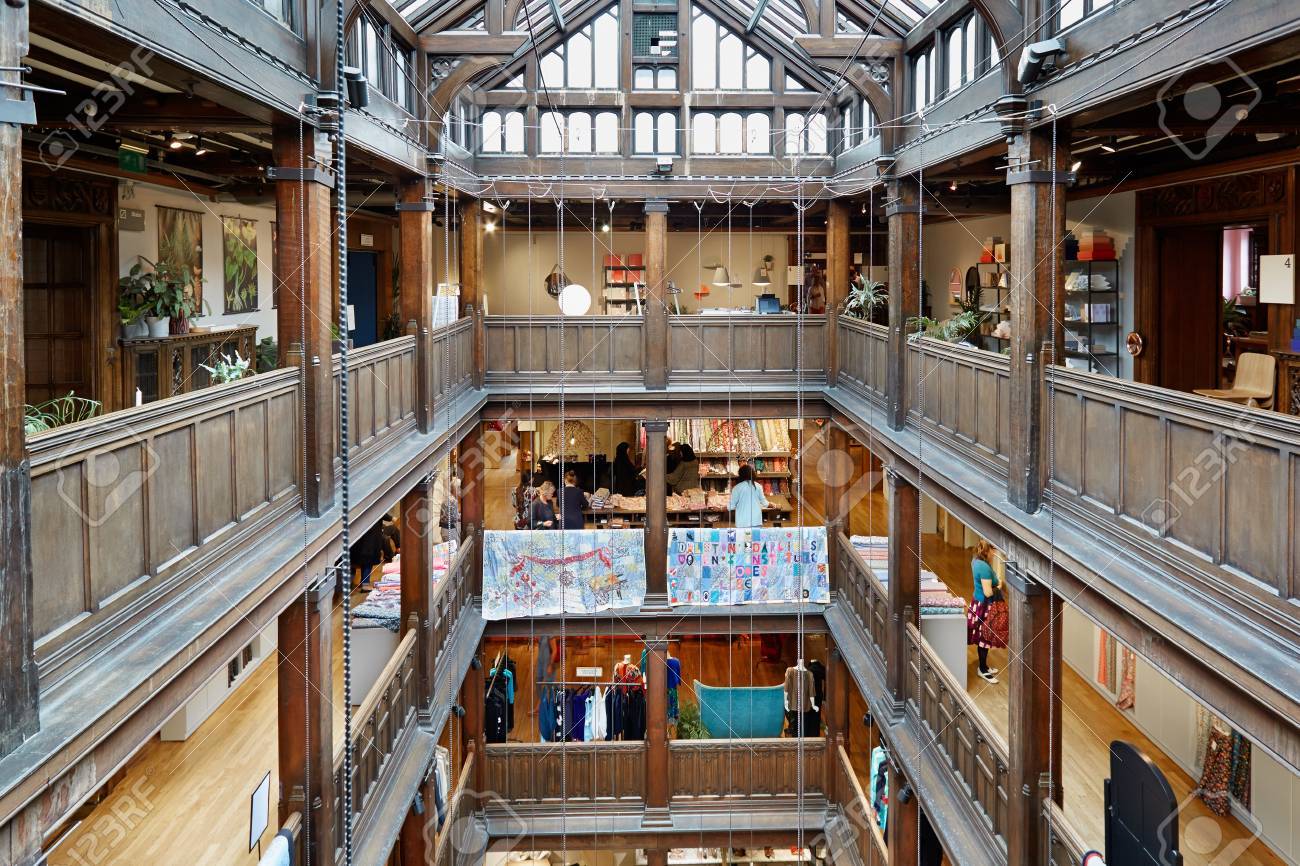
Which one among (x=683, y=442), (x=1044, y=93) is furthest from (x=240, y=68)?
(x=683, y=442)

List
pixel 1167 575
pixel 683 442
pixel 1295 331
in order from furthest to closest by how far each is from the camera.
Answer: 1. pixel 683 442
2. pixel 1295 331
3. pixel 1167 575

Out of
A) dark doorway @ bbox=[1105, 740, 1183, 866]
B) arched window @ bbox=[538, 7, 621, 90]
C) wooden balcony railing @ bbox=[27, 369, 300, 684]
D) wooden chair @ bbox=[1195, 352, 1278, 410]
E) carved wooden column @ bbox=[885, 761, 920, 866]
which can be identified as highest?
arched window @ bbox=[538, 7, 621, 90]

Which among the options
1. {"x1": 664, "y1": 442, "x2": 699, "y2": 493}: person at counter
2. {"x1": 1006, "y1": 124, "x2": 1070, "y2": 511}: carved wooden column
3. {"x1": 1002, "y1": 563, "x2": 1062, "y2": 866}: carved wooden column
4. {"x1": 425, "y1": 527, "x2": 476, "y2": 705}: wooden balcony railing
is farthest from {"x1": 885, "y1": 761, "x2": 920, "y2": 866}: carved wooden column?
{"x1": 664, "y1": 442, "x2": 699, "y2": 493}: person at counter

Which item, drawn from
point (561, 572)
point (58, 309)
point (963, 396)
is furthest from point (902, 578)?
point (58, 309)

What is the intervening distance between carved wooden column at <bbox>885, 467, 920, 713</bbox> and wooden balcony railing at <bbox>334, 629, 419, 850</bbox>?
487 cm

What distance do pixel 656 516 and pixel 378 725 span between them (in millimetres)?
6208

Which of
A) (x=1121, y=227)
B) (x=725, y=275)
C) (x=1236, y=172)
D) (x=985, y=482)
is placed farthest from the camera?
(x=725, y=275)

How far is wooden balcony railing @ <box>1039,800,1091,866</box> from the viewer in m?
7.02

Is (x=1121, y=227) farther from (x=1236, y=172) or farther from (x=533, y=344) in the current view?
(x=533, y=344)

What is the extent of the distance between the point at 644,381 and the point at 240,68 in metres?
9.14

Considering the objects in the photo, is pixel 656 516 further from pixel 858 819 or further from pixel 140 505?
pixel 140 505

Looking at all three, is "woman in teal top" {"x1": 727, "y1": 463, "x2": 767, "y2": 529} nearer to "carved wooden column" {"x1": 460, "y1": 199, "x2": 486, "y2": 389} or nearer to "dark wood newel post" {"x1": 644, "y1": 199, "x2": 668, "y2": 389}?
"dark wood newel post" {"x1": 644, "y1": 199, "x2": 668, "y2": 389}

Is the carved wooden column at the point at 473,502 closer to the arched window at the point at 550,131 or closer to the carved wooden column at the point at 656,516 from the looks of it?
the carved wooden column at the point at 656,516

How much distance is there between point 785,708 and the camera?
1496cm
